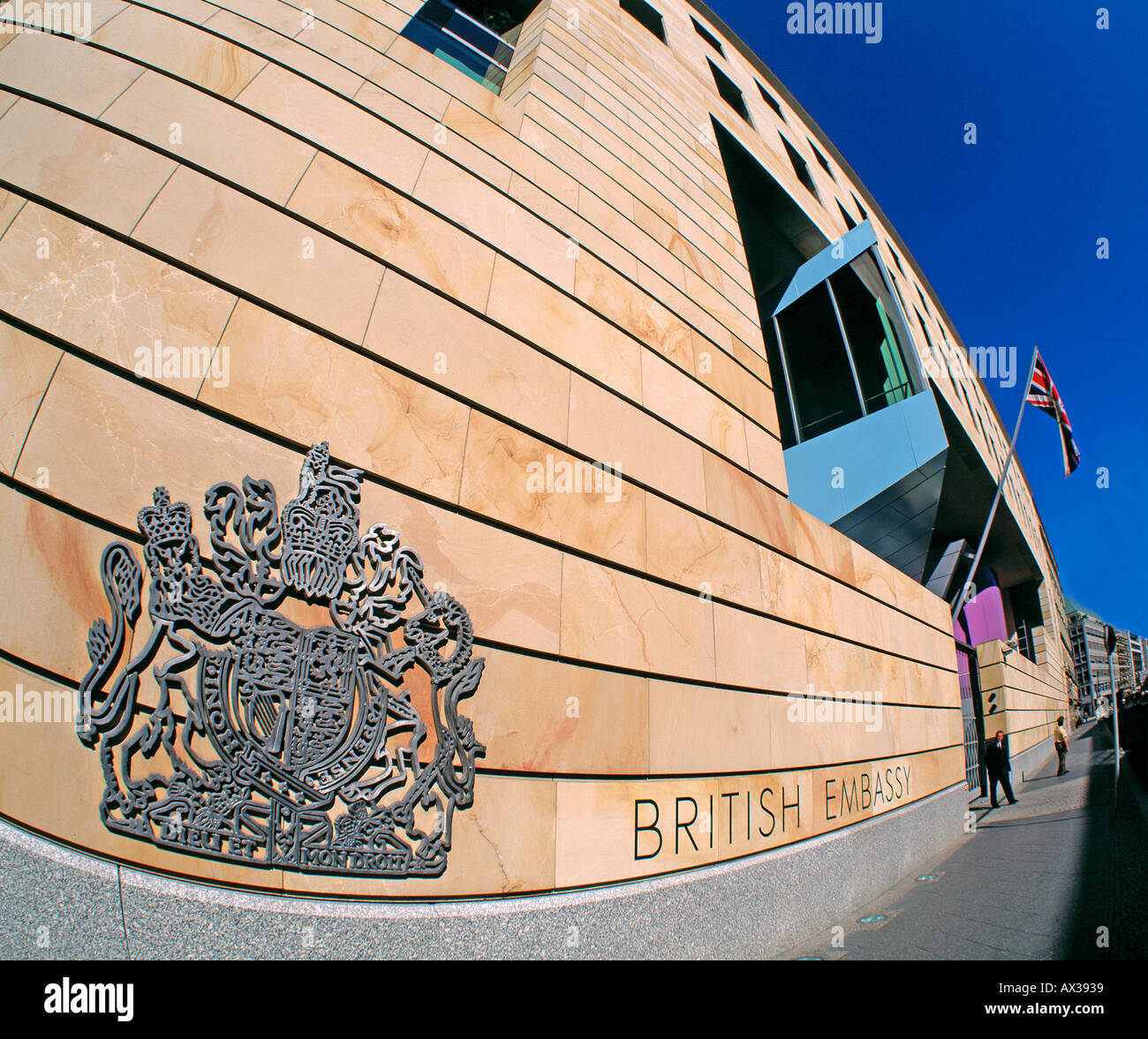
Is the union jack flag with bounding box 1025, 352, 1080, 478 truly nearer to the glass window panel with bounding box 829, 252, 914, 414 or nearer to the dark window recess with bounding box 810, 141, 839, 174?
the glass window panel with bounding box 829, 252, 914, 414

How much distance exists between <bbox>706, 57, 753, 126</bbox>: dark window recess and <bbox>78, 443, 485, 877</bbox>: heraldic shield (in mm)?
14394

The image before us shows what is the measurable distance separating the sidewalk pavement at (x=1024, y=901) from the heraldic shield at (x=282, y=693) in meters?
3.99

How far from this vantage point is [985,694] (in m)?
16.9

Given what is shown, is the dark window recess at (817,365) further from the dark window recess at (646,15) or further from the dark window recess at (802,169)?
the dark window recess at (646,15)

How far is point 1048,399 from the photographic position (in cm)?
1270

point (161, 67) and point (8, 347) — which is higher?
point (161, 67)

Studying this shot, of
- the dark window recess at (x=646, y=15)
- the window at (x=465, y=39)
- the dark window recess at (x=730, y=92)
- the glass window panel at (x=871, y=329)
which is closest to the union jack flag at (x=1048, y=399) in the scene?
the glass window panel at (x=871, y=329)

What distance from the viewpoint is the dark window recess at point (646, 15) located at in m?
10.4

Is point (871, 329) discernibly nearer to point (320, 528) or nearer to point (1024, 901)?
point (1024, 901)

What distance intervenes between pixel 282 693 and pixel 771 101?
66.3ft

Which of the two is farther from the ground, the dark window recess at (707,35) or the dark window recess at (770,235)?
the dark window recess at (707,35)
